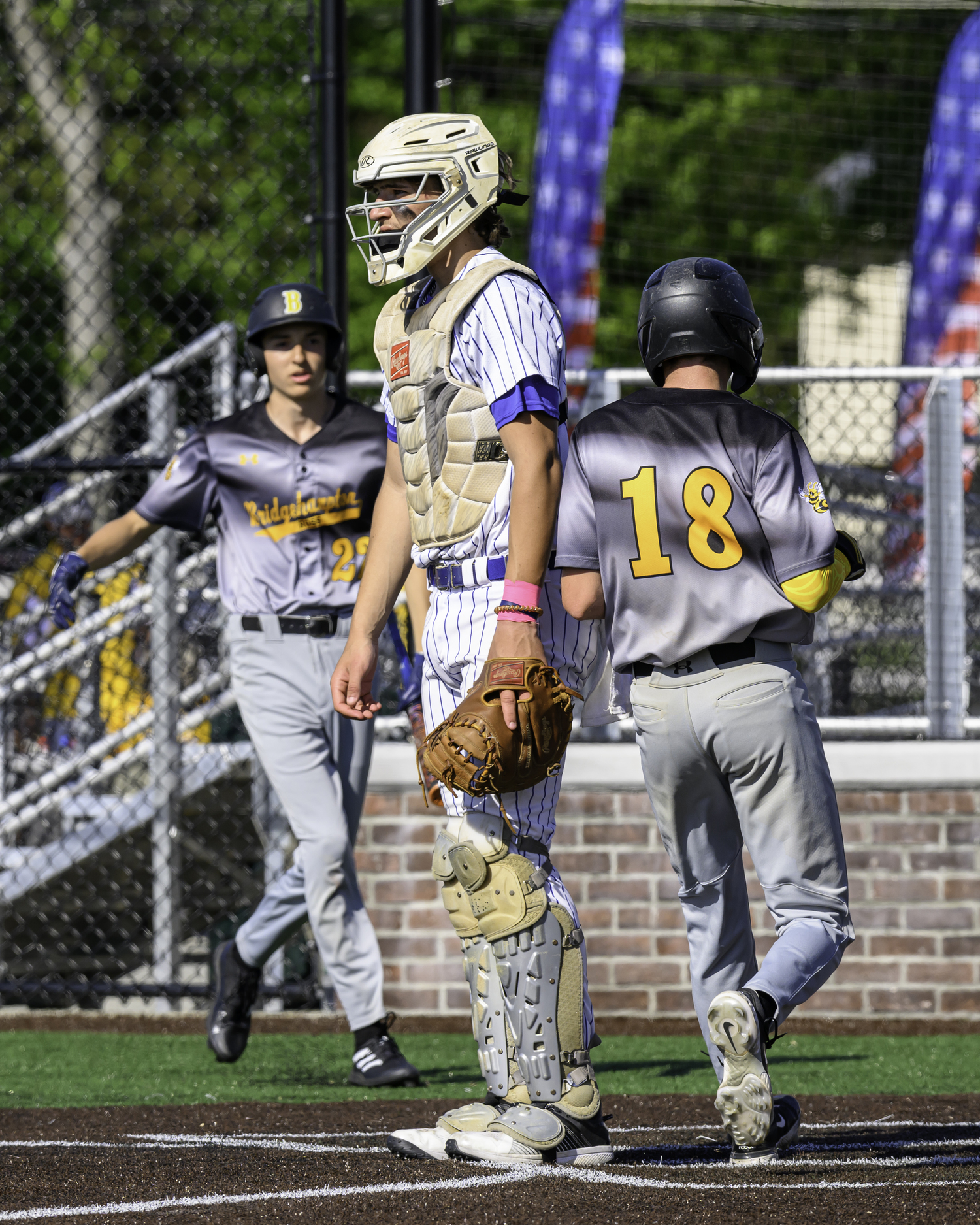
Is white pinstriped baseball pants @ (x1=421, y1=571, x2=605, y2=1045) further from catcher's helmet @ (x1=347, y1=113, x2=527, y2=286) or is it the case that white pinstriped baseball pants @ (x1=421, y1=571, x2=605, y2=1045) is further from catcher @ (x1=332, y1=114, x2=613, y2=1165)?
catcher's helmet @ (x1=347, y1=113, x2=527, y2=286)

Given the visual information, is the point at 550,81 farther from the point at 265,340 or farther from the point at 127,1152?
the point at 127,1152

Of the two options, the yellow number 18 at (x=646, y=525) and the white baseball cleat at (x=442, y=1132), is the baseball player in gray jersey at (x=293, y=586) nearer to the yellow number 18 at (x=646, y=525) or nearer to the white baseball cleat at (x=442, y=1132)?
the white baseball cleat at (x=442, y=1132)

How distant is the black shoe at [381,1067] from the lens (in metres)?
5.49

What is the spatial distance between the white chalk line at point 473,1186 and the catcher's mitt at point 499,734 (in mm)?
812

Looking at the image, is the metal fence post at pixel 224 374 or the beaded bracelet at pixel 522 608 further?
the metal fence post at pixel 224 374

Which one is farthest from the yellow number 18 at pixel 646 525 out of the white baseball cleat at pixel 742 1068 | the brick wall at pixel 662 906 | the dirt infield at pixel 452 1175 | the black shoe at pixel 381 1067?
the brick wall at pixel 662 906

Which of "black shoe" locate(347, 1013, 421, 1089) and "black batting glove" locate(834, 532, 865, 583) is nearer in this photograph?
"black batting glove" locate(834, 532, 865, 583)

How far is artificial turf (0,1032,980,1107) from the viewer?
555 centimetres

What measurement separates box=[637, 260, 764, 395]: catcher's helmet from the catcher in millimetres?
249

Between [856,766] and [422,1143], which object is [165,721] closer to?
[856,766]

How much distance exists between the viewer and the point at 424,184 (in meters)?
3.97

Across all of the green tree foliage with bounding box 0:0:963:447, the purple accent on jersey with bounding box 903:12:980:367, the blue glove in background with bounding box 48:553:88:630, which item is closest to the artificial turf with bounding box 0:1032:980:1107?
the blue glove in background with bounding box 48:553:88:630

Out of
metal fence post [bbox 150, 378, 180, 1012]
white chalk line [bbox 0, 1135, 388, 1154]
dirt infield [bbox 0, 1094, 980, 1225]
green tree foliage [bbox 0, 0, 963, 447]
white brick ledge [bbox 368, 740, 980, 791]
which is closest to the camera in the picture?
dirt infield [bbox 0, 1094, 980, 1225]

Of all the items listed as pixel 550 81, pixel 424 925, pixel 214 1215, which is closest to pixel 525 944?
pixel 214 1215
